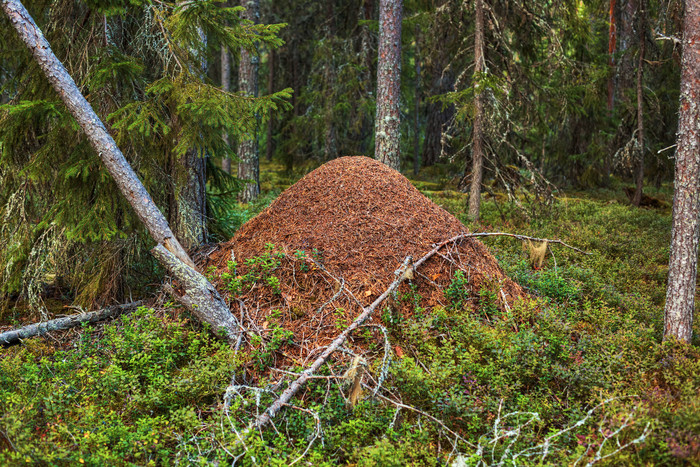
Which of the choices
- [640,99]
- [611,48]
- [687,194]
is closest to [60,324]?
[687,194]

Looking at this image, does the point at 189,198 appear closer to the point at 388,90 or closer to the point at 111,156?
the point at 111,156

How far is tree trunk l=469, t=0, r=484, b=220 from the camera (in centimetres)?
950

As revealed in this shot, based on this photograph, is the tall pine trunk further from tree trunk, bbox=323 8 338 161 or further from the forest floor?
tree trunk, bbox=323 8 338 161

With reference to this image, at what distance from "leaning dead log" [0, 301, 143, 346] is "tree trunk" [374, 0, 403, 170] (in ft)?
18.8

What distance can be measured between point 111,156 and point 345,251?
2.70 m

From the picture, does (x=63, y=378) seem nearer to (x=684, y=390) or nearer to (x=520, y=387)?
(x=520, y=387)

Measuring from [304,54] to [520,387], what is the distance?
1781cm

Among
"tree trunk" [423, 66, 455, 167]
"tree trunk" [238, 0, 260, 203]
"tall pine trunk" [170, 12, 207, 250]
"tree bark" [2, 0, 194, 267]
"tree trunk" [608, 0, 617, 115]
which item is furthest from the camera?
"tree trunk" [423, 66, 455, 167]

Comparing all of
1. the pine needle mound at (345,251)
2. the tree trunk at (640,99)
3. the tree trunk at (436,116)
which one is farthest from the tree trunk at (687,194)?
the tree trunk at (436,116)

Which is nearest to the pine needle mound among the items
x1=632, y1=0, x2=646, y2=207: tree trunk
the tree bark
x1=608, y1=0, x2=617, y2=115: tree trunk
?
the tree bark

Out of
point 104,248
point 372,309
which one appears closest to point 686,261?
point 372,309

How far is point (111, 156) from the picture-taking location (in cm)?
492

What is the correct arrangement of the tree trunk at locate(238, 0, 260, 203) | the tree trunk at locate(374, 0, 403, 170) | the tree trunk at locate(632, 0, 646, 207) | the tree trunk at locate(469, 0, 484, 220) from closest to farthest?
the tree trunk at locate(469, 0, 484, 220) < the tree trunk at locate(374, 0, 403, 170) < the tree trunk at locate(632, 0, 646, 207) < the tree trunk at locate(238, 0, 260, 203)

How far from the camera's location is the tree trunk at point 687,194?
4957mm
